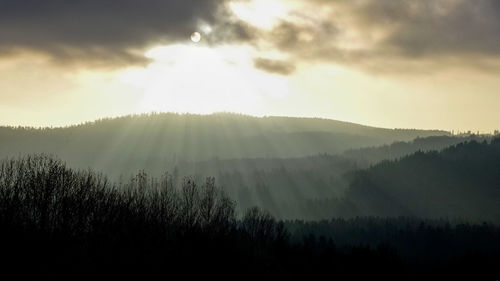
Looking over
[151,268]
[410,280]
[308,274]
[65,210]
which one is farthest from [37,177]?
[410,280]

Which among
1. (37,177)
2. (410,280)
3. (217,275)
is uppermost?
(37,177)

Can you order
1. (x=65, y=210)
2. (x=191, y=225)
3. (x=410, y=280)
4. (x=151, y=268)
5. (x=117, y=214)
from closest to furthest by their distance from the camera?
(x=151, y=268)
(x=65, y=210)
(x=117, y=214)
(x=191, y=225)
(x=410, y=280)

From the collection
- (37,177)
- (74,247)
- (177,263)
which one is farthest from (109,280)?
(37,177)

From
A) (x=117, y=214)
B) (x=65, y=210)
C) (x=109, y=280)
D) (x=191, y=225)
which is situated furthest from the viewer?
(x=191, y=225)

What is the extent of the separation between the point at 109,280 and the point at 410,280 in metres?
91.7

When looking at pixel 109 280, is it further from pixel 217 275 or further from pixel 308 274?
pixel 308 274

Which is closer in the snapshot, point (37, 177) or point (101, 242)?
point (101, 242)

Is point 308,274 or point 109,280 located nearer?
point 109,280

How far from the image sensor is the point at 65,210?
74.2m

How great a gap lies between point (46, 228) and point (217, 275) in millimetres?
21445

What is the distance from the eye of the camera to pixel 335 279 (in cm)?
11819

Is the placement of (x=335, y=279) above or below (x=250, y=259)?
below

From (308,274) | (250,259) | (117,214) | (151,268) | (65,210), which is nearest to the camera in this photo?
(151,268)

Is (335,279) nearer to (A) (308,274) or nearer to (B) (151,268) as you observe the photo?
(A) (308,274)
